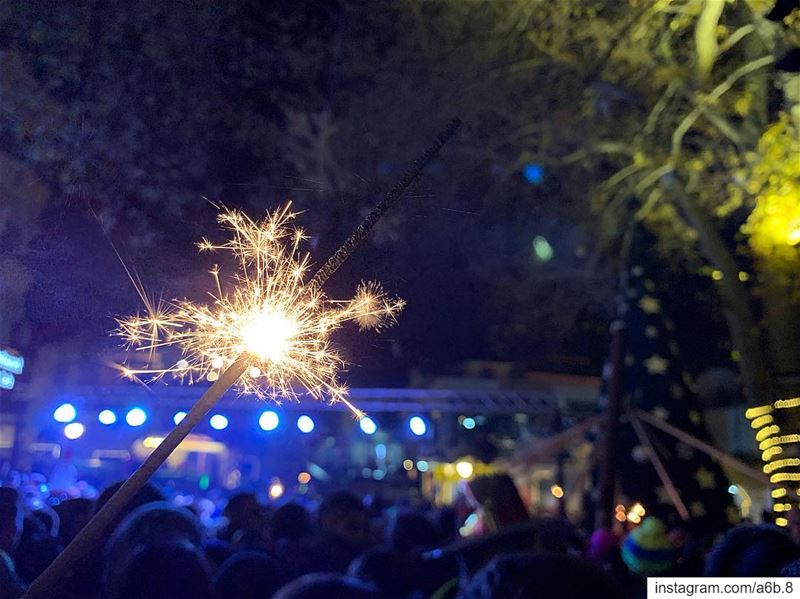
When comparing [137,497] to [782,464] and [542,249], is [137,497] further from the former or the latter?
[542,249]

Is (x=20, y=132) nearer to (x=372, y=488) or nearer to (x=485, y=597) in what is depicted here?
(x=485, y=597)

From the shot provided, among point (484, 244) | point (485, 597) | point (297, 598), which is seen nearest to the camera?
point (485, 597)

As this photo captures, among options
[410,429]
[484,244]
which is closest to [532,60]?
[484,244]

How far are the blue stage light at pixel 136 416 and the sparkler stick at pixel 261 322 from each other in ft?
5.17

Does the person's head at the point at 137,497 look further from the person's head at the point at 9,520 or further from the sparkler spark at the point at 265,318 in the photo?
the sparkler spark at the point at 265,318

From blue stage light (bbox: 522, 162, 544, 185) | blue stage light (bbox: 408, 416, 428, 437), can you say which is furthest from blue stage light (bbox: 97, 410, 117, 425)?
blue stage light (bbox: 522, 162, 544, 185)

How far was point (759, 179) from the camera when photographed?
789 cm

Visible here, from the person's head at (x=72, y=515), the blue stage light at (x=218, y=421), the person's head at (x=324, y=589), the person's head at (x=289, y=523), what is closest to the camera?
the person's head at (x=324, y=589)

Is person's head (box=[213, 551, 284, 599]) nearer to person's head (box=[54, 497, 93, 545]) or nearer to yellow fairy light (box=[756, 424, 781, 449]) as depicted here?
person's head (box=[54, 497, 93, 545])

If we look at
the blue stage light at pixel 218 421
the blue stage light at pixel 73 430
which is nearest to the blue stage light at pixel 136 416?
the blue stage light at pixel 218 421

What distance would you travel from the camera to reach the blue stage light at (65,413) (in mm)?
6230

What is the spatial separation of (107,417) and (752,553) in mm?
5573

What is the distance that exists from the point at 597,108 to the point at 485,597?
941 centimetres

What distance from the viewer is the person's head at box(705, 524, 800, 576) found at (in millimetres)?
3836
